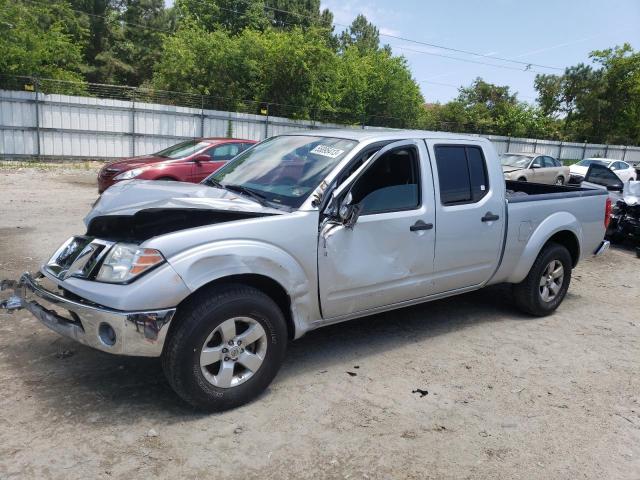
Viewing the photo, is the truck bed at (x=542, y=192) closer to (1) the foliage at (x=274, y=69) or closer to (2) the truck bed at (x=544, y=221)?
(2) the truck bed at (x=544, y=221)

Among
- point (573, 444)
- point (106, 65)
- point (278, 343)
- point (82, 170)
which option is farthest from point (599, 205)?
point (106, 65)

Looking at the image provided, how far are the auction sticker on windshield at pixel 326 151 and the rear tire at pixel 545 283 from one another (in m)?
2.52

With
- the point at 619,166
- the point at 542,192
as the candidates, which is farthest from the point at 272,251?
the point at 619,166

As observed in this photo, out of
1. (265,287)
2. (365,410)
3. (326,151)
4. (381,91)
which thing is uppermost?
(381,91)

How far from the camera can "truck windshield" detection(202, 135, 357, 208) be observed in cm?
397

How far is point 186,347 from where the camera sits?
319cm

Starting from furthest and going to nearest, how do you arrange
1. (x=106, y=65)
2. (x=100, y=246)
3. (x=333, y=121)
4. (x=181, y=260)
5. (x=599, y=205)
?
1. (x=106, y=65)
2. (x=333, y=121)
3. (x=599, y=205)
4. (x=100, y=246)
5. (x=181, y=260)

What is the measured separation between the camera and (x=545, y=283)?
5.60 m

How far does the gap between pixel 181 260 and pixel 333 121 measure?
24981mm

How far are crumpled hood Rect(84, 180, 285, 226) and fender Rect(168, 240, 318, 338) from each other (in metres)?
0.29

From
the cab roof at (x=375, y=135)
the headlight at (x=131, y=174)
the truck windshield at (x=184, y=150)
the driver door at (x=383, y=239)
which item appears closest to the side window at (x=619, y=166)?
the truck windshield at (x=184, y=150)

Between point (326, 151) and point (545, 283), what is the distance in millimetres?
2902

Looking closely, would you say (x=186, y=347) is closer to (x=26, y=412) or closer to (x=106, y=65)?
(x=26, y=412)

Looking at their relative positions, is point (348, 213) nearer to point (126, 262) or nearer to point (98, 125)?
point (126, 262)
